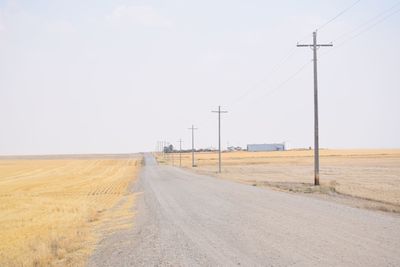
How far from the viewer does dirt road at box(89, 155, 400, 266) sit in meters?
10.3

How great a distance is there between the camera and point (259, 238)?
1277 cm

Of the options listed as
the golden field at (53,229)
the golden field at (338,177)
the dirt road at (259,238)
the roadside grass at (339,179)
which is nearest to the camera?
the dirt road at (259,238)

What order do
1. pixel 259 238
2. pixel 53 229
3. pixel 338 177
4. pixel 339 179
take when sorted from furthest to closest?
pixel 338 177 < pixel 339 179 < pixel 53 229 < pixel 259 238

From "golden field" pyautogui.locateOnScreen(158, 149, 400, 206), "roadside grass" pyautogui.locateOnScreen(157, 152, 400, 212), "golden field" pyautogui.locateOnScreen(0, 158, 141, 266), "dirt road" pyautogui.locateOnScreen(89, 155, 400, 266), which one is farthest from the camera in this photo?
"golden field" pyautogui.locateOnScreen(158, 149, 400, 206)

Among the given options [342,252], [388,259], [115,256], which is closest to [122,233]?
[115,256]

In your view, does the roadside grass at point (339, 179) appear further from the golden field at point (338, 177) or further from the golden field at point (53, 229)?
the golden field at point (53, 229)

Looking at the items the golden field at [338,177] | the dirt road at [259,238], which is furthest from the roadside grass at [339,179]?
the dirt road at [259,238]

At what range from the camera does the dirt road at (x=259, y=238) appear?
33.9 ft

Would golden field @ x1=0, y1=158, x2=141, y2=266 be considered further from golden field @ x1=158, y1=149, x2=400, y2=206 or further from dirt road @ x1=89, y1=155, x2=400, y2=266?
golden field @ x1=158, y1=149, x2=400, y2=206

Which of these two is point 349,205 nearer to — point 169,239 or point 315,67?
point 169,239

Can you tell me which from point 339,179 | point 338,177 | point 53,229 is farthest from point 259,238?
point 338,177

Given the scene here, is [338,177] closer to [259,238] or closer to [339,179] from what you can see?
[339,179]

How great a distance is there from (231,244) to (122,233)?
4638mm

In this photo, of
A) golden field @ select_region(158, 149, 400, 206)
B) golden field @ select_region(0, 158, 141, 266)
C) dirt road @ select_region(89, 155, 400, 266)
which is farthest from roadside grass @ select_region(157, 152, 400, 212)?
Answer: golden field @ select_region(0, 158, 141, 266)
